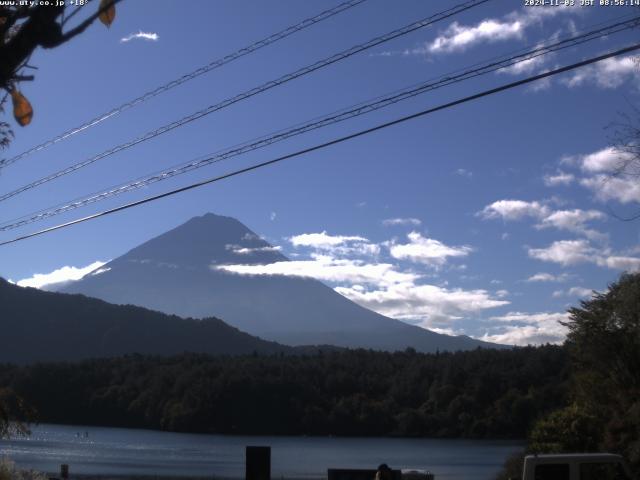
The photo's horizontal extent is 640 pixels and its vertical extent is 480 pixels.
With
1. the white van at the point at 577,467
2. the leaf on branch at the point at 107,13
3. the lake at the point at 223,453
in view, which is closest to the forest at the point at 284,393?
the lake at the point at 223,453

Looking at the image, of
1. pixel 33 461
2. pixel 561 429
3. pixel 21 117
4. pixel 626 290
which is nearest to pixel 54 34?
pixel 21 117

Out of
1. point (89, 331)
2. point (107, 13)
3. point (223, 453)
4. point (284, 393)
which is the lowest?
point (223, 453)

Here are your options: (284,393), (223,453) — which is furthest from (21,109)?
(284,393)

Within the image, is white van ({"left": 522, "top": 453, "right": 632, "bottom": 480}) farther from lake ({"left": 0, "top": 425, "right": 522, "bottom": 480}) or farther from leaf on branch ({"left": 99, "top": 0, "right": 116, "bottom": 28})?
lake ({"left": 0, "top": 425, "right": 522, "bottom": 480})

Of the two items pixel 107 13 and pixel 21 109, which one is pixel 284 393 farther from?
pixel 107 13

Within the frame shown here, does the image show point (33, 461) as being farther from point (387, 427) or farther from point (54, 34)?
point (54, 34)
